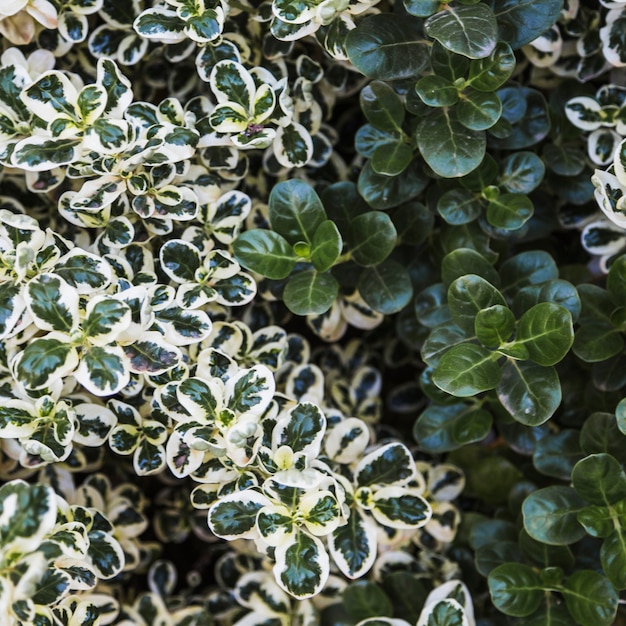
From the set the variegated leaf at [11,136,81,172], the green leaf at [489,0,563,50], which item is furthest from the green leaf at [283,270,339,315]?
the green leaf at [489,0,563,50]

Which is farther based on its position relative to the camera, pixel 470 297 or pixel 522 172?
pixel 522 172

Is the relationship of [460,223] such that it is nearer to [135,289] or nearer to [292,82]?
[292,82]

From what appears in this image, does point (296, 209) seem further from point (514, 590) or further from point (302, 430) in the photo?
point (514, 590)

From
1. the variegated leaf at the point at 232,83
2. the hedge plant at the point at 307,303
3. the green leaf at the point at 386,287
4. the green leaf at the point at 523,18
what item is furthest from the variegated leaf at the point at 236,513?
the green leaf at the point at 523,18

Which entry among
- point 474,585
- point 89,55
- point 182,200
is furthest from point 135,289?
point 474,585

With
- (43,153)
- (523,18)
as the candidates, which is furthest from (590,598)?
(43,153)

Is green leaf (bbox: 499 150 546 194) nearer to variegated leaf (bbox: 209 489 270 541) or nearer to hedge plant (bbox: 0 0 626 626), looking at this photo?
hedge plant (bbox: 0 0 626 626)
